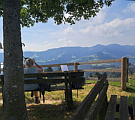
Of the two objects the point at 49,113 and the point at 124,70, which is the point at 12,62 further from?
the point at 124,70

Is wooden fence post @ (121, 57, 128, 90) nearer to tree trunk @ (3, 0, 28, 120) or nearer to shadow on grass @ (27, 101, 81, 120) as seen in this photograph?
shadow on grass @ (27, 101, 81, 120)

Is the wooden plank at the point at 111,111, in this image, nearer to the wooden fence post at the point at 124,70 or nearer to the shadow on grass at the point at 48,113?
the shadow on grass at the point at 48,113

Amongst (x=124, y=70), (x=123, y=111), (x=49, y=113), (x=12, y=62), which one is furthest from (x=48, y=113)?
(x=124, y=70)

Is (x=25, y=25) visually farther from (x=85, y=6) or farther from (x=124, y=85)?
→ (x=124, y=85)

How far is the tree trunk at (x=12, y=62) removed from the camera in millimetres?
2646

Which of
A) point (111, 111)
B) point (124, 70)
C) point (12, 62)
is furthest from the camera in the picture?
point (124, 70)

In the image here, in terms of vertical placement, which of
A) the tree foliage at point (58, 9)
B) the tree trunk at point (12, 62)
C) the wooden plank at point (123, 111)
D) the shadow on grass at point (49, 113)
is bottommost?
the shadow on grass at point (49, 113)

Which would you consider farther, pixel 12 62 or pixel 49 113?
pixel 49 113

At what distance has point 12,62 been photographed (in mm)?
2650

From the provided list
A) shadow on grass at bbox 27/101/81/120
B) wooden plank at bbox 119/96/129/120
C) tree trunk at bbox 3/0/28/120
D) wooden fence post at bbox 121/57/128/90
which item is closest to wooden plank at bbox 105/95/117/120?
wooden plank at bbox 119/96/129/120

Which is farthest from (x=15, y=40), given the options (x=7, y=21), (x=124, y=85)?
(x=124, y=85)

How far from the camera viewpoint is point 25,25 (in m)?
6.98

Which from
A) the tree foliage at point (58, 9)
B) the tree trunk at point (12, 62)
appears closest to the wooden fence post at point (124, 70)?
the tree foliage at point (58, 9)

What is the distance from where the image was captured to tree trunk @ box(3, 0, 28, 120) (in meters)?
2.65
